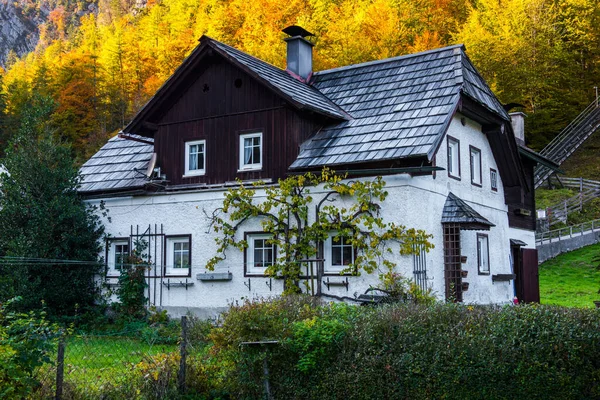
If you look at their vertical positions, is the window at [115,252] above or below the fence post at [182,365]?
above

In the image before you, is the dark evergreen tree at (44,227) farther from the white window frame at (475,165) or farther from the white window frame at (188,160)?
the white window frame at (475,165)

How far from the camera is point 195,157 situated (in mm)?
19516

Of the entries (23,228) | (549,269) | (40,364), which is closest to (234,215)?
(23,228)

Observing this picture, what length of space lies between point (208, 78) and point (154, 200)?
3776 millimetres

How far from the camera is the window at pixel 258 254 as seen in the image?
1767 cm

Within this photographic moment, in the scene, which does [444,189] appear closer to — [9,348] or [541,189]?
[9,348]

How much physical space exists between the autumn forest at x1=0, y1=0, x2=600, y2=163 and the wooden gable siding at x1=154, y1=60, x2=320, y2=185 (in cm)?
1539

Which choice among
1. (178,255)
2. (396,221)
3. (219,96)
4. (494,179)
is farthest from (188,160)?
(494,179)

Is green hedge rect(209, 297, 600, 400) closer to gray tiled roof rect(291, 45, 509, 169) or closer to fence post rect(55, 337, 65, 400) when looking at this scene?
fence post rect(55, 337, 65, 400)

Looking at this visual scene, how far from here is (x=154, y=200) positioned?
19.7 m

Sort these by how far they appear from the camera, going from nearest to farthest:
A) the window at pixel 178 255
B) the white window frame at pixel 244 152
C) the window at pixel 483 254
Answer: the white window frame at pixel 244 152, the window at pixel 178 255, the window at pixel 483 254

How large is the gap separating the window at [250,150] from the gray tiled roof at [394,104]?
1.39m

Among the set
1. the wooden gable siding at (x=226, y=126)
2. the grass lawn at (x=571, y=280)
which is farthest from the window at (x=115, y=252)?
the grass lawn at (x=571, y=280)

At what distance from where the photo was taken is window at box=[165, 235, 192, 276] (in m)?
19.0
